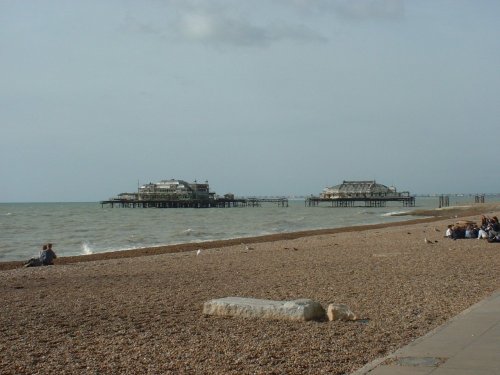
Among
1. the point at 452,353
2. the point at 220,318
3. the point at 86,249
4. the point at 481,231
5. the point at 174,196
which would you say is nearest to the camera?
the point at 452,353

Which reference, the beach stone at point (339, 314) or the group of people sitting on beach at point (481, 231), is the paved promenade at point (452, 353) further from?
the group of people sitting on beach at point (481, 231)

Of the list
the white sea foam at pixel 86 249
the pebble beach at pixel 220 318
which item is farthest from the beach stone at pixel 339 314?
the white sea foam at pixel 86 249

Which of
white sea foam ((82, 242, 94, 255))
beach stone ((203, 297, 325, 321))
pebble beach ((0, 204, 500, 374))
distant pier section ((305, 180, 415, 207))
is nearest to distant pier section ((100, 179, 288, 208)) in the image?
distant pier section ((305, 180, 415, 207))

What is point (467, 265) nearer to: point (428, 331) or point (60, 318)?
point (428, 331)

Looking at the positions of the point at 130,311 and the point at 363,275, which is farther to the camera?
the point at 363,275

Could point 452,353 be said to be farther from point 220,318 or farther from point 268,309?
point 220,318

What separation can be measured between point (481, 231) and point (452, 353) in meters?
17.6

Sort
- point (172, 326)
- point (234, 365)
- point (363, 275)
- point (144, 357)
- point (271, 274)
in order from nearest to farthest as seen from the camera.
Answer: point (234, 365), point (144, 357), point (172, 326), point (363, 275), point (271, 274)

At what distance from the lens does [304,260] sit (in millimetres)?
17625

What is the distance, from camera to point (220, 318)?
8750 mm

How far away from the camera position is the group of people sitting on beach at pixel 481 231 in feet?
70.4

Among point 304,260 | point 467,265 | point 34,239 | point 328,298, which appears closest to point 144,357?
point 328,298

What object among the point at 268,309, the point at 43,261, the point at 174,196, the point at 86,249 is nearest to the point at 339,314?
the point at 268,309

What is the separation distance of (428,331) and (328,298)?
3159 millimetres
